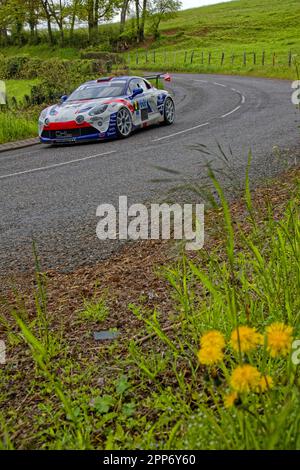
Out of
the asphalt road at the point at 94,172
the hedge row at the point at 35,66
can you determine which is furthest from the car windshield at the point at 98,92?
the hedge row at the point at 35,66

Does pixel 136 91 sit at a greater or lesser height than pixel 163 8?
lesser

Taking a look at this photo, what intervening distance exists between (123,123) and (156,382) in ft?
37.2

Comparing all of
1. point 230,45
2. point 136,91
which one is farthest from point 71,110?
point 230,45

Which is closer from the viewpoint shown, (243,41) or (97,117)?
(97,117)

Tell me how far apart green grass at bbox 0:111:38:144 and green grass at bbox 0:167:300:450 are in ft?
39.0

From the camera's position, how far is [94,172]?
9.29 meters

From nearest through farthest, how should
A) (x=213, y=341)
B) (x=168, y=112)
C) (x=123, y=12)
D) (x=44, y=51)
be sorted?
(x=213, y=341), (x=168, y=112), (x=44, y=51), (x=123, y=12)

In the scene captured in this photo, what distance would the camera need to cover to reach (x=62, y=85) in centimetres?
2025

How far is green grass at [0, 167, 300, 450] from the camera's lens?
1995 millimetres

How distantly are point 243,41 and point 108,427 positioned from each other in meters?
62.0

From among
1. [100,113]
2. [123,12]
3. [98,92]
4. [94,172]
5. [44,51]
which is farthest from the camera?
[123,12]

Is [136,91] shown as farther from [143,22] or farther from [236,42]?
[143,22]

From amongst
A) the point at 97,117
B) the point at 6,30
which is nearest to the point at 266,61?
the point at 97,117
